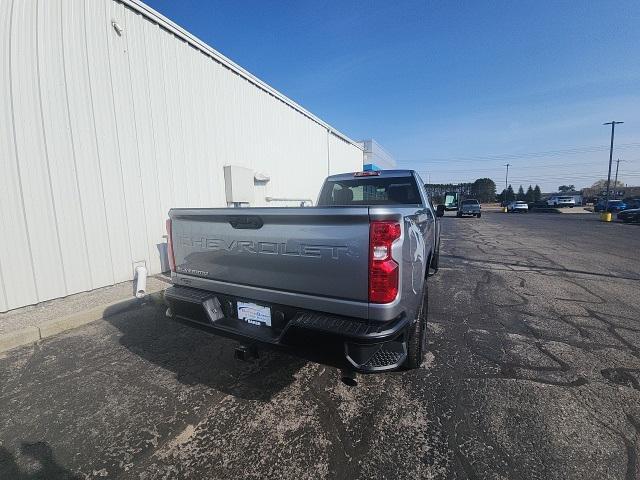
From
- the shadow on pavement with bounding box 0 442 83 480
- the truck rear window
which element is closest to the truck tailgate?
the shadow on pavement with bounding box 0 442 83 480

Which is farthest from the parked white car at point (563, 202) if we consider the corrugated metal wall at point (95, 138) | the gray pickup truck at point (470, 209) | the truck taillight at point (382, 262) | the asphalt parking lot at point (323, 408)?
the truck taillight at point (382, 262)

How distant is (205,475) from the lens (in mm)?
1875

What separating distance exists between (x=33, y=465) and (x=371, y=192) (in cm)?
470

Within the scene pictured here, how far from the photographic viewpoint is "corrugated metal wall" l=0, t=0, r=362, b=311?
14.2 ft

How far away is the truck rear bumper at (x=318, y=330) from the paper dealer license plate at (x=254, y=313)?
38 millimetres

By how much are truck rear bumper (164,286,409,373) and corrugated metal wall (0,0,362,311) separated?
11.6 ft

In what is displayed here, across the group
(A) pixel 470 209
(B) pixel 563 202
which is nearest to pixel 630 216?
(A) pixel 470 209

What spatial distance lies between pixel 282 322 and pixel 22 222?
4540 millimetres

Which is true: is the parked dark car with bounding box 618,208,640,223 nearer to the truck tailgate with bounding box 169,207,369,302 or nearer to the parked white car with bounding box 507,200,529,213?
the parked white car with bounding box 507,200,529,213

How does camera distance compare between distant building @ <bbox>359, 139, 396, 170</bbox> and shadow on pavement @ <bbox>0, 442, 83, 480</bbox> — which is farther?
distant building @ <bbox>359, 139, 396, 170</bbox>

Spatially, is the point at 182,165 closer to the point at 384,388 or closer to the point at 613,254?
the point at 384,388

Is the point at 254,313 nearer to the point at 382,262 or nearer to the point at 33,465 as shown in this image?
the point at 382,262

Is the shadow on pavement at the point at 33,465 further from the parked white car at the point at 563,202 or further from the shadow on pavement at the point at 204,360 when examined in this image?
the parked white car at the point at 563,202

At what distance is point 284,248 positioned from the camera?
228cm
